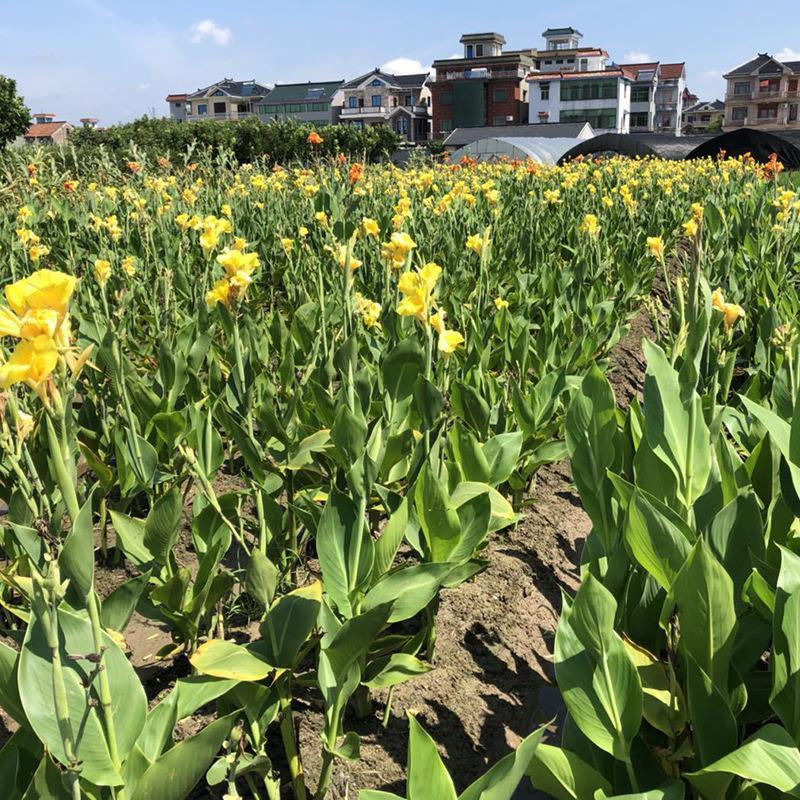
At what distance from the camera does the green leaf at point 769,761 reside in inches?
43.1

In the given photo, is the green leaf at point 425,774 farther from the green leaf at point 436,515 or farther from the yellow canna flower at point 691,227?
the yellow canna flower at point 691,227

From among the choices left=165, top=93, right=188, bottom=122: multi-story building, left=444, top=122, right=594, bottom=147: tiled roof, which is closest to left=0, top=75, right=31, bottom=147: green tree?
left=444, top=122, right=594, bottom=147: tiled roof

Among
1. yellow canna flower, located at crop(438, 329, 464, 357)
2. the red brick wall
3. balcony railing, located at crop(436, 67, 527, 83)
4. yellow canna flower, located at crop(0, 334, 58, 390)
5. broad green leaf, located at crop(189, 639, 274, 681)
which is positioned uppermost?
balcony railing, located at crop(436, 67, 527, 83)

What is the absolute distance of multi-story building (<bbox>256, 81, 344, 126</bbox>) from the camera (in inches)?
3383

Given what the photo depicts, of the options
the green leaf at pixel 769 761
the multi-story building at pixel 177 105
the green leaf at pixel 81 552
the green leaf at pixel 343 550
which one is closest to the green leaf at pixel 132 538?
the green leaf at pixel 343 550

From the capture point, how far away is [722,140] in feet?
66.1

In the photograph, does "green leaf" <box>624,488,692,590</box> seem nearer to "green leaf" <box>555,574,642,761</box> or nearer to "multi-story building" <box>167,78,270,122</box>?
"green leaf" <box>555,574,642,761</box>

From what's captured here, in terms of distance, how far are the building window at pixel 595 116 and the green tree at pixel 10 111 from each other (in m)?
56.4

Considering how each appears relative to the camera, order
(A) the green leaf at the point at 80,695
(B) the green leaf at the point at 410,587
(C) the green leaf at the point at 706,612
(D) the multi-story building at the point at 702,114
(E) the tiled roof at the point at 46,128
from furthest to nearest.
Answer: (D) the multi-story building at the point at 702,114 < (E) the tiled roof at the point at 46,128 < (B) the green leaf at the point at 410,587 < (C) the green leaf at the point at 706,612 < (A) the green leaf at the point at 80,695

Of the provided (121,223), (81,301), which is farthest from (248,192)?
(81,301)

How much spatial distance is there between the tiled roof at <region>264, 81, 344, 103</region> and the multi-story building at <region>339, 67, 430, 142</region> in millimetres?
2006

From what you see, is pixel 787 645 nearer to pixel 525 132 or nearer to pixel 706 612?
pixel 706 612

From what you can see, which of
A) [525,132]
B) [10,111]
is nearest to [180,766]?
[10,111]

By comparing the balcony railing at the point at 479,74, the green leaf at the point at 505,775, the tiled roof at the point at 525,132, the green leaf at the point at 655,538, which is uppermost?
the balcony railing at the point at 479,74
